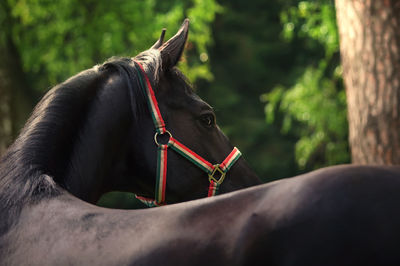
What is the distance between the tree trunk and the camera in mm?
4582

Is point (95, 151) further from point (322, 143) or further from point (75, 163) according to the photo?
point (322, 143)

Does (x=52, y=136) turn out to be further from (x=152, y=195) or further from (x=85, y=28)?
(x=85, y=28)

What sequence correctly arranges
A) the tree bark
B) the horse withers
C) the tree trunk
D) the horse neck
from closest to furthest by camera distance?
the horse withers
the horse neck
the tree trunk
the tree bark

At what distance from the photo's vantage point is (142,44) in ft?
38.3

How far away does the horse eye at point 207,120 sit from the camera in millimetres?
3116

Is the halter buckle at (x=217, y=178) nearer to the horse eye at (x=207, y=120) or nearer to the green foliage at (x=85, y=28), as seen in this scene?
the horse eye at (x=207, y=120)

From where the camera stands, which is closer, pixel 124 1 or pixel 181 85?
pixel 181 85

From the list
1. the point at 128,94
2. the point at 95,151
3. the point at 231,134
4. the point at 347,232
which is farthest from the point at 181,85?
the point at 231,134

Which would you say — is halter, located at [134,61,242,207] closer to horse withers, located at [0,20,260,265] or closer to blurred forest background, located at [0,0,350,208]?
horse withers, located at [0,20,260,265]

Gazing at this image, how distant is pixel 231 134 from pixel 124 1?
32.4 feet

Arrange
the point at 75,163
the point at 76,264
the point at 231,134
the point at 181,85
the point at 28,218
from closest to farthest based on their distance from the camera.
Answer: the point at 76,264, the point at 28,218, the point at 75,163, the point at 181,85, the point at 231,134

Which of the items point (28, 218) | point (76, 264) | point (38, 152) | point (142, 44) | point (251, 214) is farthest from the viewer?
point (142, 44)

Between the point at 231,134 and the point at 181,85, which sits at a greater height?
the point at 181,85

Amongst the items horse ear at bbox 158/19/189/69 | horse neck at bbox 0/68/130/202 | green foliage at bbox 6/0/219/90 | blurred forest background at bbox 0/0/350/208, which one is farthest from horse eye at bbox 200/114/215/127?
green foliage at bbox 6/0/219/90
